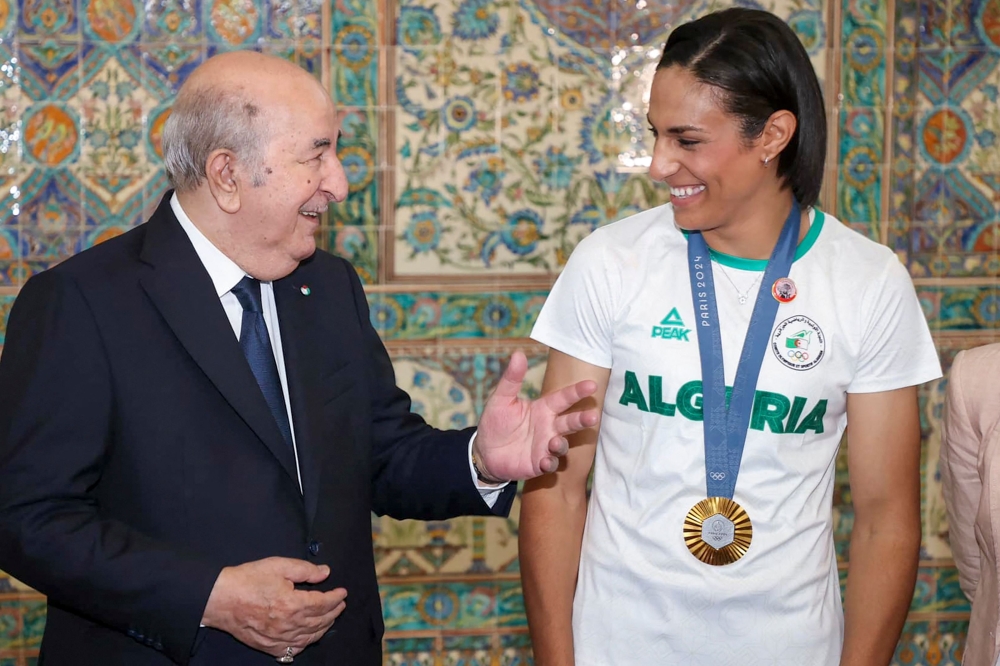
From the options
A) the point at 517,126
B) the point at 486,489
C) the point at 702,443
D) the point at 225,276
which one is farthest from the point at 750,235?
the point at 517,126

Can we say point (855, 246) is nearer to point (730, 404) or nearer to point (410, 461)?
point (730, 404)

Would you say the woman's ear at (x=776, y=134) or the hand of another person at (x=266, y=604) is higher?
the woman's ear at (x=776, y=134)

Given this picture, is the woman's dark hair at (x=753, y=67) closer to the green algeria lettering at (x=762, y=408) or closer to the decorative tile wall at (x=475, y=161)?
the green algeria lettering at (x=762, y=408)

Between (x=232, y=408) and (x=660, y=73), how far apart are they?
1.06 m

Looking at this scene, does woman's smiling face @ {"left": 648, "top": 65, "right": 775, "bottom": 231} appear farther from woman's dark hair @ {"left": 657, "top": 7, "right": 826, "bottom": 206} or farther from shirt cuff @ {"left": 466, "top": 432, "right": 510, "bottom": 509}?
shirt cuff @ {"left": 466, "top": 432, "right": 510, "bottom": 509}

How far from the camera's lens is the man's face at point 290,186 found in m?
2.09

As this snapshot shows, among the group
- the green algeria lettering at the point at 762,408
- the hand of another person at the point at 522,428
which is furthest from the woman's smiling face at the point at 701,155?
the hand of another person at the point at 522,428

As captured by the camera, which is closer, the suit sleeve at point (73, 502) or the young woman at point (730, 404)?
the suit sleeve at point (73, 502)

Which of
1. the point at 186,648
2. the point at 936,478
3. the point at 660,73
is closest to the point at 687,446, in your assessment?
the point at 660,73

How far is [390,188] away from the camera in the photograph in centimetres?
400

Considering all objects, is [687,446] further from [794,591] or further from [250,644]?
[250,644]

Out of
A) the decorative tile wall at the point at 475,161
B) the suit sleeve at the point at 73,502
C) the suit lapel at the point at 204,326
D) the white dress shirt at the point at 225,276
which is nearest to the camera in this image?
the suit sleeve at the point at 73,502

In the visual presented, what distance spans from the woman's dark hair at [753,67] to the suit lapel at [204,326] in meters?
1.01

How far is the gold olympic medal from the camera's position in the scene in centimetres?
214
